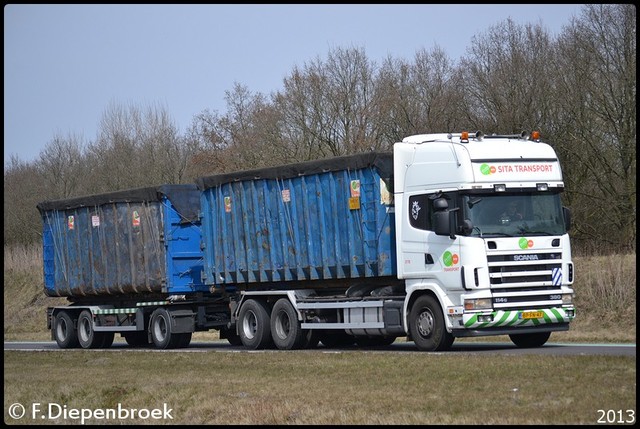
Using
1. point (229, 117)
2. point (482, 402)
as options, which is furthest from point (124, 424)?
point (229, 117)

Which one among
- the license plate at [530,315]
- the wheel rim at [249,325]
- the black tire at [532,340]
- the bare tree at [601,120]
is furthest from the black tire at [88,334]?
the bare tree at [601,120]

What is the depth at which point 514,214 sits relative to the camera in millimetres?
19594

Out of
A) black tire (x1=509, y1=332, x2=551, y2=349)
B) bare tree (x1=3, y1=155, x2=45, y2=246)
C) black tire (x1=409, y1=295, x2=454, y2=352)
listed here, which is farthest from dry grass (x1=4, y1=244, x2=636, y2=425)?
bare tree (x1=3, y1=155, x2=45, y2=246)

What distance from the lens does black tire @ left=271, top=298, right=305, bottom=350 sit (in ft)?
75.8

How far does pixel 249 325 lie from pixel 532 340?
253 inches

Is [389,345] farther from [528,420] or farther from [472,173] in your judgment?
[528,420]

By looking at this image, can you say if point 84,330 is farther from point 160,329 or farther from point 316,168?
point 316,168

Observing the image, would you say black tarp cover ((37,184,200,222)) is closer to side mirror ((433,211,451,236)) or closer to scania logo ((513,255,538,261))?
side mirror ((433,211,451,236))

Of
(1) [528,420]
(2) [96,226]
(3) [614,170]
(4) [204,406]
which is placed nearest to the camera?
(1) [528,420]

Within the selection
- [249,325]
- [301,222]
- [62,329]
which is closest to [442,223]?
[301,222]

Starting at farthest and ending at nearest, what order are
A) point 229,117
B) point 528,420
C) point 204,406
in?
point 229,117 < point 204,406 < point 528,420

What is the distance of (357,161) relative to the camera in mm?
21531

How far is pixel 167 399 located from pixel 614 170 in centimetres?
2606

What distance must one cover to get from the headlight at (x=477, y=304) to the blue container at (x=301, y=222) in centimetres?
207
